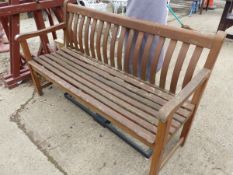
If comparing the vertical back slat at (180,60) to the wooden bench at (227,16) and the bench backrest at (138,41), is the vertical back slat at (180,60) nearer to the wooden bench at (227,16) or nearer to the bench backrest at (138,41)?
the bench backrest at (138,41)

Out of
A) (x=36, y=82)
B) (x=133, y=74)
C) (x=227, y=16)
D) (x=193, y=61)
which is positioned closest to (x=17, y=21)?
(x=36, y=82)

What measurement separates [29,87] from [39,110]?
0.57 m

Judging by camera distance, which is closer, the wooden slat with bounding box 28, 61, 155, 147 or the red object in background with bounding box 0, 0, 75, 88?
the wooden slat with bounding box 28, 61, 155, 147

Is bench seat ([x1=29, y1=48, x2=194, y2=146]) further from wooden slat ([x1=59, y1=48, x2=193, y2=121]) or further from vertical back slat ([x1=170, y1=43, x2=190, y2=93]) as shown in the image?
vertical back slat ([x1=170, y1=43, x2=190, y2=93])

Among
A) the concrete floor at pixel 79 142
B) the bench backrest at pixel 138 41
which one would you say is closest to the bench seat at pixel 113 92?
the bench backrest at pixel 138 41

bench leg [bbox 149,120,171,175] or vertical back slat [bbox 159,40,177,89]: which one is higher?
vertical back slat [bbox 159,40,177,89]

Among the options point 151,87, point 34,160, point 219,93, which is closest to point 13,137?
point 34,160

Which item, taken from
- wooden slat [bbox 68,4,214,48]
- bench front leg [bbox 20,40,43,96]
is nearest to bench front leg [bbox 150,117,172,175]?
wooden slat [bbox 68,4,214,48]

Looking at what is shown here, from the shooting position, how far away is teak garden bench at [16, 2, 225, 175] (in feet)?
4.61

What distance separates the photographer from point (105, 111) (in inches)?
62.7

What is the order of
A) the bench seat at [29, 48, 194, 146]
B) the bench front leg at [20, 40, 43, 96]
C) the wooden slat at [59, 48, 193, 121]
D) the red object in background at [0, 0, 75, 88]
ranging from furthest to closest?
the red object in background at [0, 0, 75, 88], the bench front leg at [20, 40, 43, 96], the wooden slat at [59, 48, 193, 121], the bench seat at [29, 48, 194, 146]

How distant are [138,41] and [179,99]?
789 millimetres

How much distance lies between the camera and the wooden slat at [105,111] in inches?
54.6

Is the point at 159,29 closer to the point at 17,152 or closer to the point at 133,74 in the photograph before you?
the point at 133,74
